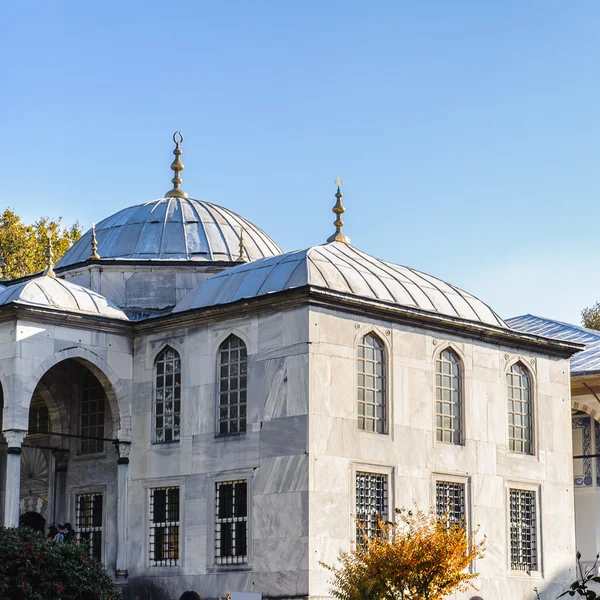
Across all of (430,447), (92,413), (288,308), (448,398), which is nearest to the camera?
(288,308)

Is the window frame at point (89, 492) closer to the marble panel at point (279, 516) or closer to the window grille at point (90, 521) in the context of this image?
the window grille at point (90, 521)

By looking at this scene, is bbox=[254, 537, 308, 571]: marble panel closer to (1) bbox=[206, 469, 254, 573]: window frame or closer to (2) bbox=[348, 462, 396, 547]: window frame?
(1) bbox=[206, 469, 254, 573]: window frame

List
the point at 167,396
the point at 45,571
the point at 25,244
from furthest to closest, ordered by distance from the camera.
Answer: the point at 25,244 < the point at 167,396 < the point at 45,571

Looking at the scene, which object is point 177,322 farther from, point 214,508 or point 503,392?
point 503,392

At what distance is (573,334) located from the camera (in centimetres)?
3575

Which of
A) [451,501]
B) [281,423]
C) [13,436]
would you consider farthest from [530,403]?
[13,436]

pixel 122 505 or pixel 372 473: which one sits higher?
pixel 372 473

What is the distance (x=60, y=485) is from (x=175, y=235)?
7.28 meters

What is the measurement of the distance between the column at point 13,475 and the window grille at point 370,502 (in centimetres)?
636

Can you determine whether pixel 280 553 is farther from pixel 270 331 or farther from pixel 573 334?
pixel 573 334

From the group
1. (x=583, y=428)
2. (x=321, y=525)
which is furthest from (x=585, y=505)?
(x=321, y=525)

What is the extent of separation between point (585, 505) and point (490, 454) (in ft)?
31.1

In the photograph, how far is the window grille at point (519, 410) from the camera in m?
26.5

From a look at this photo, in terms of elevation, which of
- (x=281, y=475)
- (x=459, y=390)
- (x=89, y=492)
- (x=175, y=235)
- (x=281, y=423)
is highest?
(x=175, y=235)
